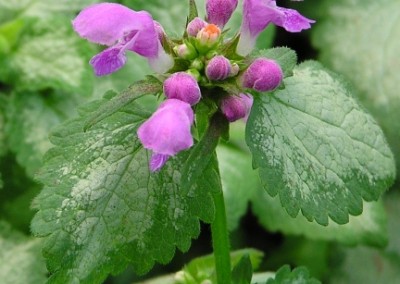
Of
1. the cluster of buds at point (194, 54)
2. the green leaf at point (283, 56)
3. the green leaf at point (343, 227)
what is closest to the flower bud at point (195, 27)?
the cluster of buds at point (194, 54)

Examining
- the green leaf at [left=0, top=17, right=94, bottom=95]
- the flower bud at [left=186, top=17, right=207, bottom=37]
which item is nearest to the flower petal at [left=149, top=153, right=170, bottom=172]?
the flower bud at [left=186, top=17, right=207, bottom=37]

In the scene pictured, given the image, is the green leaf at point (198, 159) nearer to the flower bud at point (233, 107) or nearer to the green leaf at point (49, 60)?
the flower bud at point (233, 107)

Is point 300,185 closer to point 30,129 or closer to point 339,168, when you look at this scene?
point 339,168

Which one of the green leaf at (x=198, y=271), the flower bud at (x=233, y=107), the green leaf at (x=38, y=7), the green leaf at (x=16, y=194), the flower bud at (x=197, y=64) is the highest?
the flower bud at (x=197, y=64)

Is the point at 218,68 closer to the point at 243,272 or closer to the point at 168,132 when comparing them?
the point at 168,132

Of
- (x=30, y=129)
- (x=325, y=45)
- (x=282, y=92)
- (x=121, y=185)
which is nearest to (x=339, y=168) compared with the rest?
(x=282, y=92)

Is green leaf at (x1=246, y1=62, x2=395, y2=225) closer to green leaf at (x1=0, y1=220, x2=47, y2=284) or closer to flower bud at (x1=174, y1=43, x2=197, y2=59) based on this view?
flower bud at (x1=174, y1=43, x2=197, y2=59)
